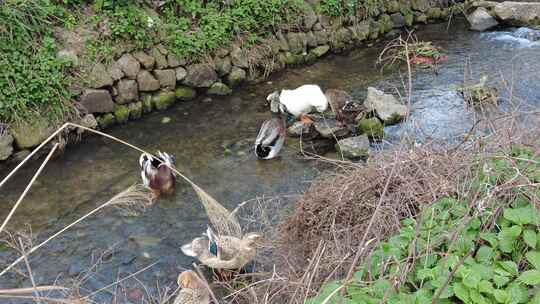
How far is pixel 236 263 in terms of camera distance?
3.64 metres

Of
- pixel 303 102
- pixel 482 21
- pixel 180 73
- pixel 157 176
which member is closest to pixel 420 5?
pixel 482 21

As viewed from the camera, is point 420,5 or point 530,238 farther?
point 420,5

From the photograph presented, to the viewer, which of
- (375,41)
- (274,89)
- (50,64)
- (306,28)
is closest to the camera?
(50,64)

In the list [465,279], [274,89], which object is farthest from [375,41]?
[465,279]

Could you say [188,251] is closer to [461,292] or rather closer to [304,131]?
[461,292]

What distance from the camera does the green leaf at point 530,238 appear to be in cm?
210

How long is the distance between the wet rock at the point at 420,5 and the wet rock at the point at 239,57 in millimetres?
4200

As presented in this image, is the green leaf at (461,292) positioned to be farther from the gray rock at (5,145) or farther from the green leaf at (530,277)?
the gray rock at (5,145)

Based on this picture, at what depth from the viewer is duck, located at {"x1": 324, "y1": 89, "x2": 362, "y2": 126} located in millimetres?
6090

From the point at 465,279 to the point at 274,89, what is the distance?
553cm

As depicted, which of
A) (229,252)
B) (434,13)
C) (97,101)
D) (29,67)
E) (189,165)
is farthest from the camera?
(434,13)

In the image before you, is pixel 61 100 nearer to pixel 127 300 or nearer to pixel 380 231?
pixel 127 300

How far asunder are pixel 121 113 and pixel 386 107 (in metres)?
3.28

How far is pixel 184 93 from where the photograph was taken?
22.5 ft
